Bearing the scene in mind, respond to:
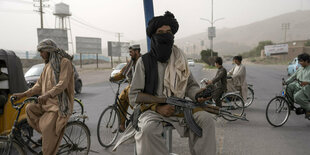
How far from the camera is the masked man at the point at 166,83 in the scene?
2.44 meters

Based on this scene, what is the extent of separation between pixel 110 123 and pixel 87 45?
45.7 metres

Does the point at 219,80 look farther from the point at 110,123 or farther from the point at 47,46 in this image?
the point at 47,46

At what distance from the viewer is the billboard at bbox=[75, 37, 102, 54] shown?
4619 centimetres

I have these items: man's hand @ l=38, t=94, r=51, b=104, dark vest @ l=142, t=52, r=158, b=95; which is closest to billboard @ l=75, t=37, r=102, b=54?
man's hand @ l=38, t=94, r=51, b=104

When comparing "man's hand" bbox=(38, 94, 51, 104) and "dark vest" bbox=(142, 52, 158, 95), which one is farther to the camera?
"man's hand" bbox=(38, 94, 51, 104)

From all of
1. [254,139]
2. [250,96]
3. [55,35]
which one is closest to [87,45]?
[55,35]

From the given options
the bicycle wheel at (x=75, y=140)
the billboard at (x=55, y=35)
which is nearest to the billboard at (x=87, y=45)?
the billboard at (x=55, y=35)

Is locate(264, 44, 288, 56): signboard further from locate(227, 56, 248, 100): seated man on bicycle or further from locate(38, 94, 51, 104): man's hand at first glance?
locate(38, 94, 51, 104): man's hand

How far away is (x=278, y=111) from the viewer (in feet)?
17.7

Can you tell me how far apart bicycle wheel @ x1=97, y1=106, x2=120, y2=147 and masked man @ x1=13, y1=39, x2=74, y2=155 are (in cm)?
106

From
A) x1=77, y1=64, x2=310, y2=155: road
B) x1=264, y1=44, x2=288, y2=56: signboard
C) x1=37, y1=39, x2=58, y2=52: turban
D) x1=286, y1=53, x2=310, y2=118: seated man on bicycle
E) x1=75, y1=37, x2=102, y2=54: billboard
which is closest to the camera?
x1=37, y1=39, x2=58, y2=52: turban

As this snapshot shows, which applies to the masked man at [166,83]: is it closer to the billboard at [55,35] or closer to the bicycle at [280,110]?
the bicycle at [280,110]

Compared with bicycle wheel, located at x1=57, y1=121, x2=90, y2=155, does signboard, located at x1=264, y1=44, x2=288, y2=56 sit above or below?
above

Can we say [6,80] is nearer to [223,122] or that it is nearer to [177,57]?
[177,57]
